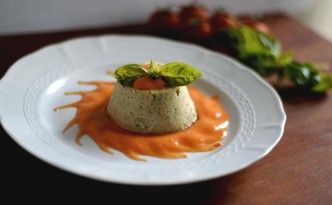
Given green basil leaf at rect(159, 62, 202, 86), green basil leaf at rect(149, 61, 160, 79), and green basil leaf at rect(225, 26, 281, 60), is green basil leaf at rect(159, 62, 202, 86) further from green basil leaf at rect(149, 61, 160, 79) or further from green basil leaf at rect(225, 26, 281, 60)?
green basil leaf at rect(225, 26, 281, 60)

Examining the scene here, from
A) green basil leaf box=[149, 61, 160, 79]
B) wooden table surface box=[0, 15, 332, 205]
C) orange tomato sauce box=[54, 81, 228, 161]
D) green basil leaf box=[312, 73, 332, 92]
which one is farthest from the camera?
green basil leaf box=[312, 73, 332, 92]

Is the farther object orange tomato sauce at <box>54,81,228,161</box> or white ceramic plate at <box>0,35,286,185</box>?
orange tomato sauce at <box>54,81,228,161</box>

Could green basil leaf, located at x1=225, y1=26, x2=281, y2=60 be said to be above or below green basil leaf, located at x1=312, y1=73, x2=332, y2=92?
above

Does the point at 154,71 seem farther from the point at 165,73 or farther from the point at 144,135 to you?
the point at 144,135

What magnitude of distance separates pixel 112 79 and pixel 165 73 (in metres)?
0.39

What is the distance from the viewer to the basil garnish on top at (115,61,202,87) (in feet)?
4.90

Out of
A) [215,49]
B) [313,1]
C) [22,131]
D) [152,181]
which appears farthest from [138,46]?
[313,1]

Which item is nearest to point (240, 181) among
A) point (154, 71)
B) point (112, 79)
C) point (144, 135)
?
point (144, 135)

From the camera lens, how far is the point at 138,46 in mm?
1977

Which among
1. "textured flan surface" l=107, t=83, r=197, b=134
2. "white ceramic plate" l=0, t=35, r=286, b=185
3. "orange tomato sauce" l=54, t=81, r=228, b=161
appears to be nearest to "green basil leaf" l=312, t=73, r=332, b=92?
"white ceramic plate" l=0, t=35, r=286, b=185

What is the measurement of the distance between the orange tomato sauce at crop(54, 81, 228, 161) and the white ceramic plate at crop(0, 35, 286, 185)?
3 centimetres

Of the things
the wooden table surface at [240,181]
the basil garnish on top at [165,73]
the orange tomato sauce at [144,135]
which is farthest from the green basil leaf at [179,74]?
the wooden table surface at [240,181]

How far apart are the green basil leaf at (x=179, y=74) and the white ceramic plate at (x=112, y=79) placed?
24 cm

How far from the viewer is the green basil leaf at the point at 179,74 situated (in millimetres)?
1491
